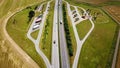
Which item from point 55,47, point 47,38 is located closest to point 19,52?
point 47,38

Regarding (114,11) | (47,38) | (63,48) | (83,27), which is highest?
(47,38)

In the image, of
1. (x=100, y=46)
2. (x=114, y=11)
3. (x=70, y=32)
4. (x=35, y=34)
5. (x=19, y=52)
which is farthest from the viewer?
(x=114, y=11)

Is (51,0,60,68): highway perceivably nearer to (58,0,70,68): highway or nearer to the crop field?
(58,0,70,68): highway

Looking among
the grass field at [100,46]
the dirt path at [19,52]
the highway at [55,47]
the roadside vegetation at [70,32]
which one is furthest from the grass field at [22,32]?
the grass field at [100,46]

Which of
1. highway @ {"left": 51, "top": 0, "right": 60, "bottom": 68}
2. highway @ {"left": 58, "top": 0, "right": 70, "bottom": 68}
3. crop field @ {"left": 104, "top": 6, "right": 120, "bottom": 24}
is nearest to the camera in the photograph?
highway @ {"left": 58, "top": 0, "right": 70, "bottom": 68}

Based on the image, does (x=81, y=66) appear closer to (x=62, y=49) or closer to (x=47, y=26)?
(x=62, y=49)

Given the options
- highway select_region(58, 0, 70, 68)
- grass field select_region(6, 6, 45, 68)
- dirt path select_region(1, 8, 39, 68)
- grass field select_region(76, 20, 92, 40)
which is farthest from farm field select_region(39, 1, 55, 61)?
grass field select_region(76, 20, 92, 40)

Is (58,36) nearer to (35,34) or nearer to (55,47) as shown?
(55,47)
